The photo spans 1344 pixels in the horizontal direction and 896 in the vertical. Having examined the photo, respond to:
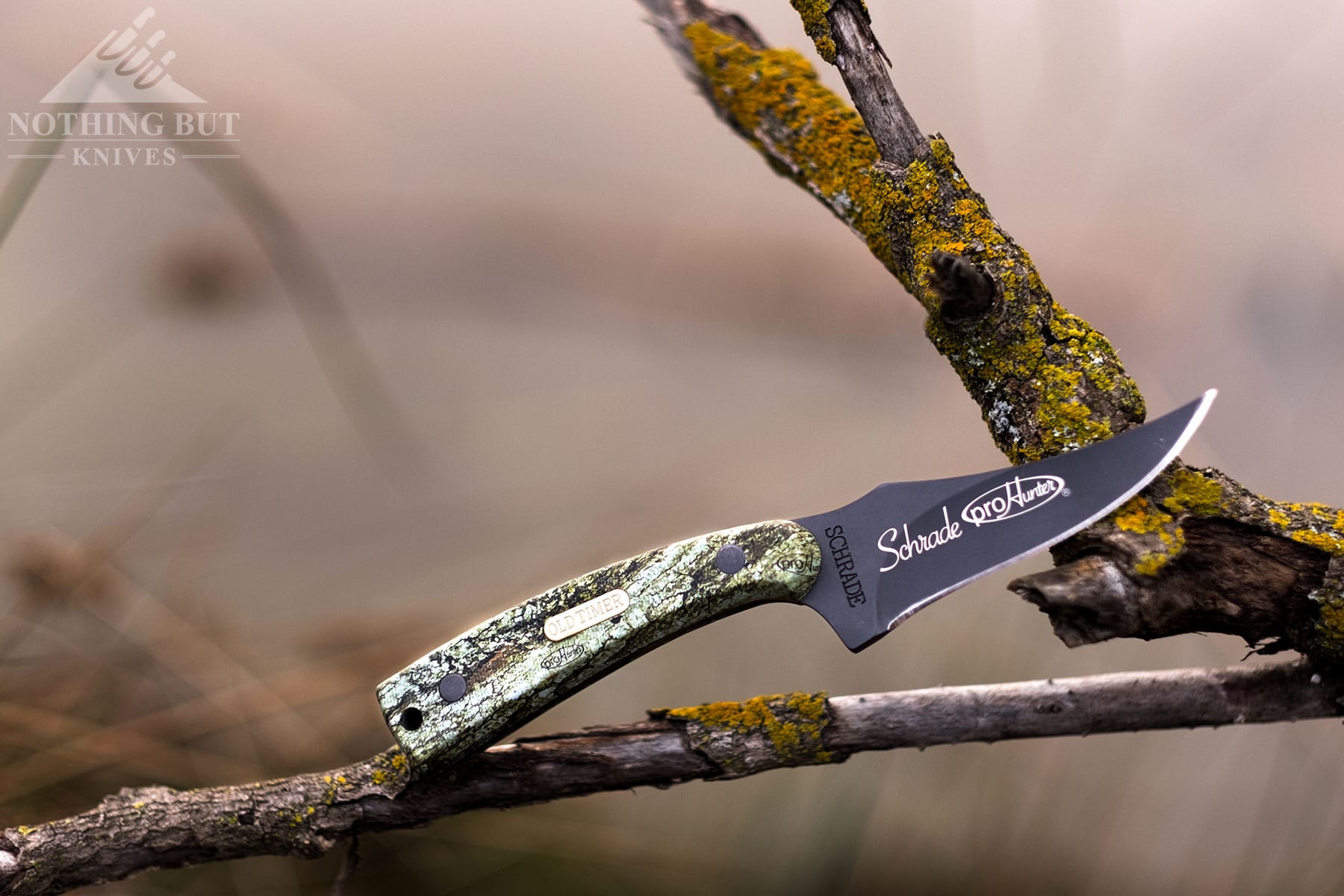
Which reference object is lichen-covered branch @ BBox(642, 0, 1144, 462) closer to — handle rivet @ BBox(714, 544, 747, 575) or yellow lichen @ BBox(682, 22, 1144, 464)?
yellow lichen @ BBox(682, 22, 1144, 464)

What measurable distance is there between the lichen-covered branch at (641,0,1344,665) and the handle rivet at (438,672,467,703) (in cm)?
48

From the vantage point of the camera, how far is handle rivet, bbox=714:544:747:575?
80cm

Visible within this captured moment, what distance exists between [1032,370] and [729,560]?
34 cm

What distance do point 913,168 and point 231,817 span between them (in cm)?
93

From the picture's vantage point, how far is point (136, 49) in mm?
1255

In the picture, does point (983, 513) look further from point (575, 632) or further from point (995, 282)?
point (575, 632)

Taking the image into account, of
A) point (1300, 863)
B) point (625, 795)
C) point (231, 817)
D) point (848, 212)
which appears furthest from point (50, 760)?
point (1300, 863)

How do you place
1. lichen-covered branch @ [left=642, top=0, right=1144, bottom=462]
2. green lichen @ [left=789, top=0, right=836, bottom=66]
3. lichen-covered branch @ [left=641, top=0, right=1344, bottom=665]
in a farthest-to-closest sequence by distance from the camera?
green lichen @ [left=789, top=0, right=836, bottom=66]
lichen-covered branch @ [left=642, top=0, right=1144, bottom=462]
lichen-covered branch @ [left=641, top=0, right=1344, bottom=665]

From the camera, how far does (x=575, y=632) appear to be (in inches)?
30.4

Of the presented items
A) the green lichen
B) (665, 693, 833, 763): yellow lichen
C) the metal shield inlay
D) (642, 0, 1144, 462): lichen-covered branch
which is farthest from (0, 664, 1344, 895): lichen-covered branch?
the green lichen

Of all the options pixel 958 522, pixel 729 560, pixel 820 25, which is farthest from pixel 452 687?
pixel 820 25

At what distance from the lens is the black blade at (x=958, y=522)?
29.5 inches

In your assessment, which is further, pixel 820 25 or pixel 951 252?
pixel 820 25

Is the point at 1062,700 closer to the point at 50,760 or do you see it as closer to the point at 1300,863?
the point at 1300,863
